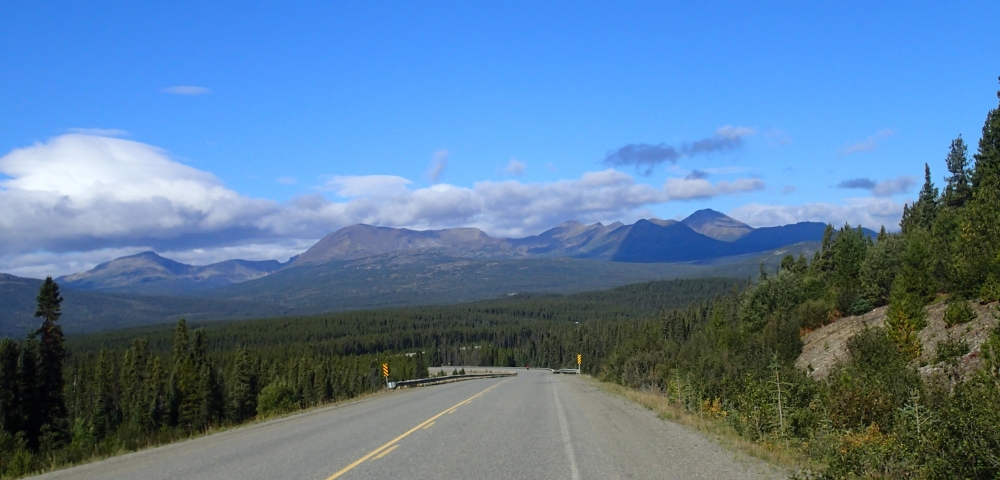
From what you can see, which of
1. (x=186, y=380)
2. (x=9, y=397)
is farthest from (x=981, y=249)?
(x=186, y=380)

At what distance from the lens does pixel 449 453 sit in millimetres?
13109

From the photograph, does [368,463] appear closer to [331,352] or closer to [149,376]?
[149,376]

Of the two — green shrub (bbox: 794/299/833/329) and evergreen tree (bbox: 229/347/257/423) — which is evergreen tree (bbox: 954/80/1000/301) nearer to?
green shrub (bbox: 794/299/833/329)

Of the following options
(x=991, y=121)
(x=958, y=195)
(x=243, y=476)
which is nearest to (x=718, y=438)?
(x=243, y=476)

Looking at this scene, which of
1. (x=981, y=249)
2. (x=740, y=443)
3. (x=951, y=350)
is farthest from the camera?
(x=981, y=249)

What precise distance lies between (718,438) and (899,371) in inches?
229

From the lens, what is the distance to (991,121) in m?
54.2

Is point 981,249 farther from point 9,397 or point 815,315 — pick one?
point 9,397

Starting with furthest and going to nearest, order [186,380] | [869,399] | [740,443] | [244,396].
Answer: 1. [244,396]
2. [186,380]
3. [869,399]
4. [740,443]

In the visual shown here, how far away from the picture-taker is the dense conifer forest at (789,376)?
10.3 m

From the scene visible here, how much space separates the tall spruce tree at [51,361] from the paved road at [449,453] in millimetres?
33509

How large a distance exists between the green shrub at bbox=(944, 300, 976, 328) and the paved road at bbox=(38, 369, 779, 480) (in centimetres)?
2047

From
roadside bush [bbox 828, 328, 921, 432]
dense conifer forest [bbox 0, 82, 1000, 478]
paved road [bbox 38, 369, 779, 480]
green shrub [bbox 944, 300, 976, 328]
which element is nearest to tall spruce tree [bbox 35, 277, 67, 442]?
dense conifer forest [bbox 0, 82, 1000, 478]

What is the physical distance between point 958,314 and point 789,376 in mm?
17170
